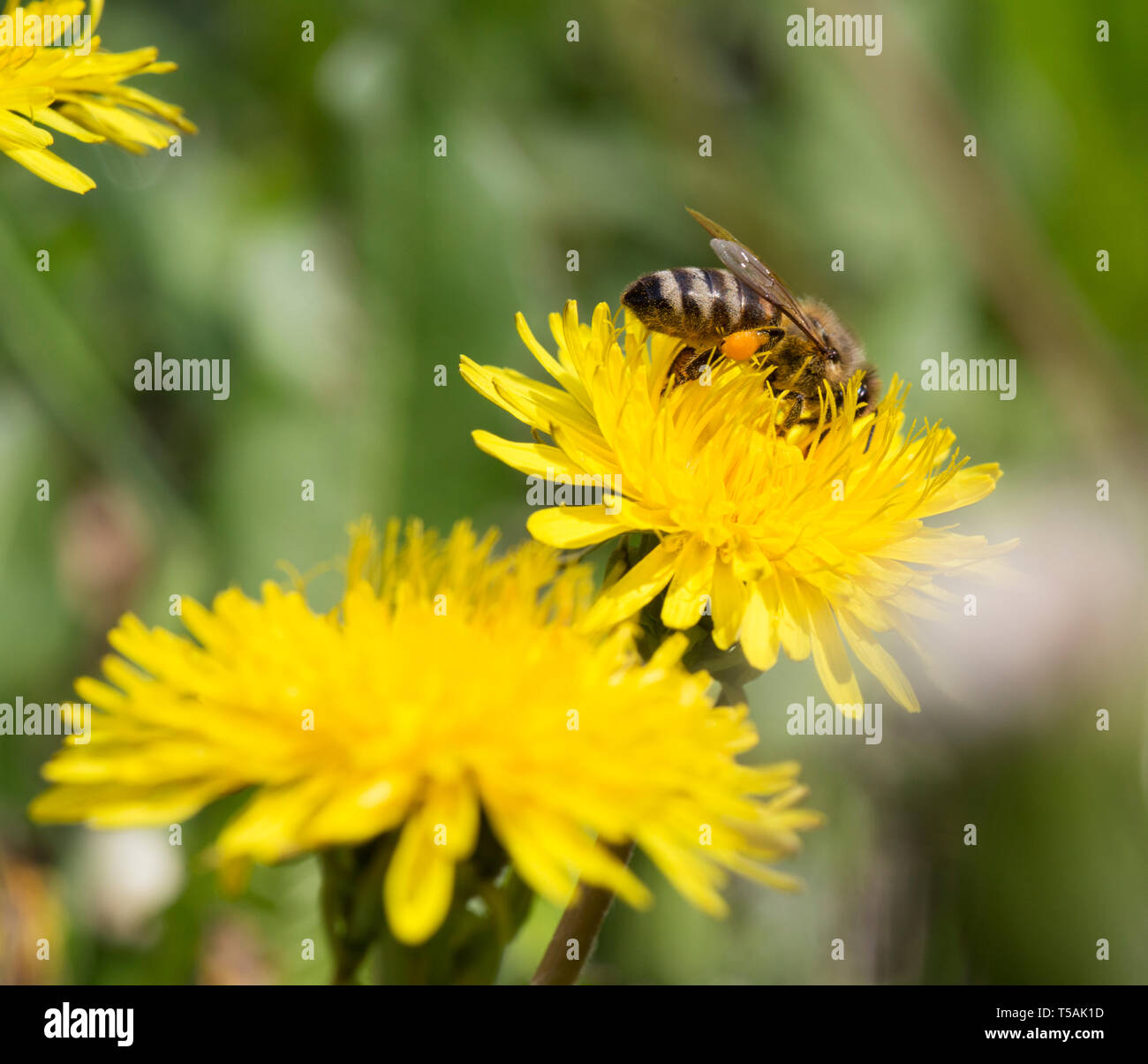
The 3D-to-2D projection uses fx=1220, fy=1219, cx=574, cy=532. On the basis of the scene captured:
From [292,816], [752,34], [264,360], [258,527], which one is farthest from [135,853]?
[752,34]

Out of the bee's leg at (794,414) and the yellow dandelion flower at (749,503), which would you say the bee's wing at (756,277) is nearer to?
the bee's leg at (794,414)

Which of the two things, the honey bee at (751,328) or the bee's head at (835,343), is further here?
the bee's head at (835,343)

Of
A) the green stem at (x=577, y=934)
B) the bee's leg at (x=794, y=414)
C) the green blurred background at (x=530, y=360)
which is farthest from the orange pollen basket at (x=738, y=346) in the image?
the green blurred background at (x=530, y=360)

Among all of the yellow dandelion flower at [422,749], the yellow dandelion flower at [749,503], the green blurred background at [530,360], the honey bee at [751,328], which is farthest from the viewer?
the green blurred background at [530,360]

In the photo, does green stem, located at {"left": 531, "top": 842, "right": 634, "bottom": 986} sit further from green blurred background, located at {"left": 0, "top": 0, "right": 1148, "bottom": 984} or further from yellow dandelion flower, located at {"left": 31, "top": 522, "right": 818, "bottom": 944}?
green blurred background, located at {"left": 0, "top": 0, "right": 1148, "bottom": 984}

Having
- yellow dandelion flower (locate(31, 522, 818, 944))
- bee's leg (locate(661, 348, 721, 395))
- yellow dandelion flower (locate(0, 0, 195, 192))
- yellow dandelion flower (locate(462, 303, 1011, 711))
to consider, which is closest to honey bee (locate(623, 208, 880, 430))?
bee's leg (locate(661, 348, 721, 395))
